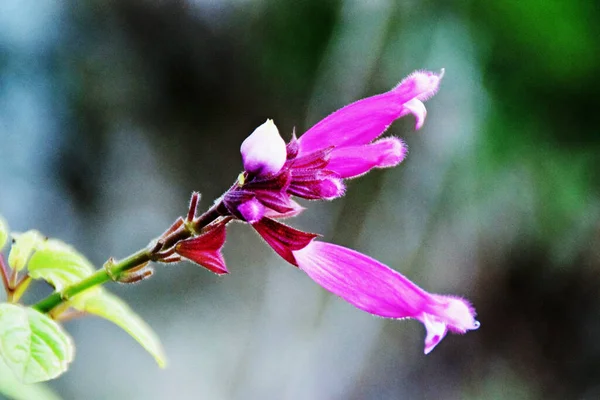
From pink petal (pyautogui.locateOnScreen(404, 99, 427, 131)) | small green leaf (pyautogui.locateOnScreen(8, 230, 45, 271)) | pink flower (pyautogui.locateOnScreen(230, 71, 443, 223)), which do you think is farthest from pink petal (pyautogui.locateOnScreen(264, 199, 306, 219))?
small green leaf (pyautogui.locateOnScreen(8, 230, 45, 271))

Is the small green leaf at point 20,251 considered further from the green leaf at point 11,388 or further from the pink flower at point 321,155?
the pink flower at point 321,155

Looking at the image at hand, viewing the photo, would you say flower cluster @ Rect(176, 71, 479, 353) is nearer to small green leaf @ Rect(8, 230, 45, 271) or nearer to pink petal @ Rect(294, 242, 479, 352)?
pink petal @ Rect(294, 242, 479, 352)

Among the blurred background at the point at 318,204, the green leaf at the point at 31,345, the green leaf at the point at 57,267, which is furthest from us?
the blurred background at the point at 318,204

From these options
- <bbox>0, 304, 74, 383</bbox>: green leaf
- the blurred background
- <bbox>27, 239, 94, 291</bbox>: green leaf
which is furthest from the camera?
the blurred background

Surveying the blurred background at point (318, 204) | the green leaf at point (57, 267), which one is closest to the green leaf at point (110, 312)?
the green leaf at point (57, 267)

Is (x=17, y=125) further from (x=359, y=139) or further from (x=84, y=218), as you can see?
(x=359, y=139)

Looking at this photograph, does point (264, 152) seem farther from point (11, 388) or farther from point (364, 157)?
point (11, 388)

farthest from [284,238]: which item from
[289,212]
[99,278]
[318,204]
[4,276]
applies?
[318,204]
